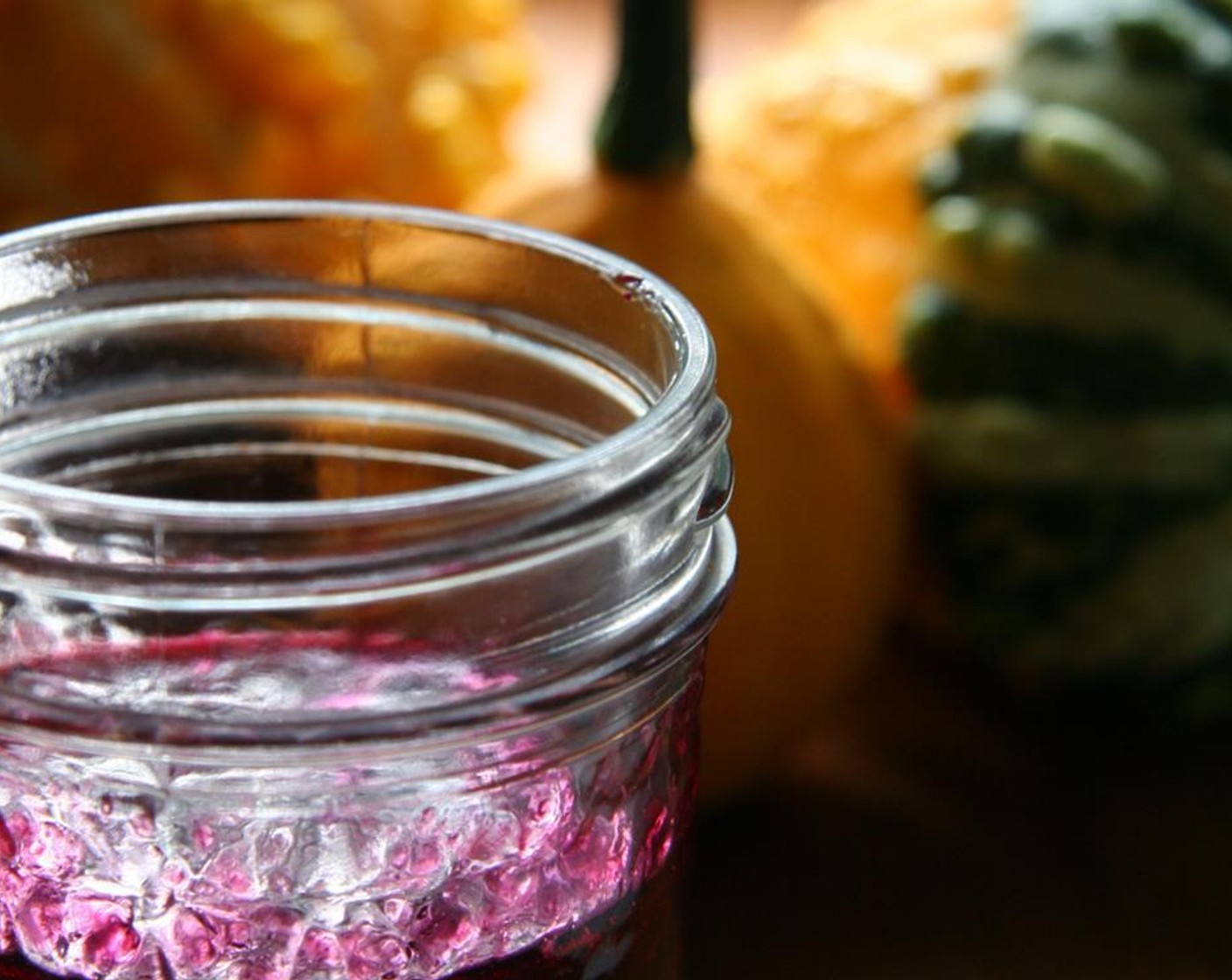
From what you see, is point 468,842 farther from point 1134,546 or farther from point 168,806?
point 1134,546

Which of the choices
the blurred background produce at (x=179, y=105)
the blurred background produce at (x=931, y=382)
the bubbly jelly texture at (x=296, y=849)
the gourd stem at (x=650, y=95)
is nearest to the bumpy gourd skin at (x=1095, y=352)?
the blurred background produce at (x=931, y=382)

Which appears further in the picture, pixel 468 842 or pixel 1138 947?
pixel 1138 947

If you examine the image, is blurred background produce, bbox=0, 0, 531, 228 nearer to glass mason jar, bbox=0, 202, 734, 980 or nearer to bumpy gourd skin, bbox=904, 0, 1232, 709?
bumpy gourd skin, bbox=904, 0, 1232, 709

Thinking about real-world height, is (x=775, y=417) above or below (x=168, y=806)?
below

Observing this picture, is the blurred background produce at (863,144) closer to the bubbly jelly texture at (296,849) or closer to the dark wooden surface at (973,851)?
the dark wooden surface at (973,851)

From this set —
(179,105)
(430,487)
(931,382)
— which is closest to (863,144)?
(931,382)

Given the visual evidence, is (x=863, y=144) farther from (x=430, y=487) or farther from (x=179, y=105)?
(x=430, y=487)

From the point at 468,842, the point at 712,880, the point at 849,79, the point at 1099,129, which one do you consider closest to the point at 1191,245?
the point at 1099,129
